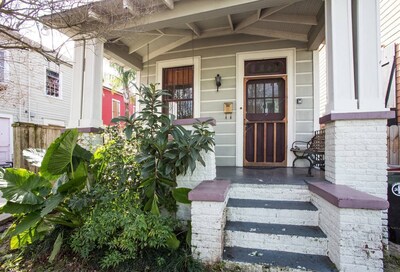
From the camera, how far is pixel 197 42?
17.1 ft

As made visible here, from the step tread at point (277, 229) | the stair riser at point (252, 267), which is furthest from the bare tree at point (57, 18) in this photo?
the stair riser at point (252, 267)

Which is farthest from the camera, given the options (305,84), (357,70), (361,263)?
(305,84)

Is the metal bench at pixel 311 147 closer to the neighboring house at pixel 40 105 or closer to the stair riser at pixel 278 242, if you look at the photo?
the stair riser at pixel 278 242

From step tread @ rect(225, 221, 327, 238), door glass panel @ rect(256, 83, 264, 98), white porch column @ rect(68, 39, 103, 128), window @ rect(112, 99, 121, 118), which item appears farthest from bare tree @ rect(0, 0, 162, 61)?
window @ rect(112, 99, 121, 118)

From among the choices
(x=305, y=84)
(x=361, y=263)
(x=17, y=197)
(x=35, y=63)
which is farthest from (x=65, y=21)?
(x=305, y=84)

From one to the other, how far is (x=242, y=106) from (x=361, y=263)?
3.44m

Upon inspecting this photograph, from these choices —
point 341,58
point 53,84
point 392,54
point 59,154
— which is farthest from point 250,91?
point 53,84

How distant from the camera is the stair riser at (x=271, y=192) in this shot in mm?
2820

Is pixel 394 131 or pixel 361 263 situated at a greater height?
pixel 394 131

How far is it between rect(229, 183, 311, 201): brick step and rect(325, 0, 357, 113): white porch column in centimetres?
109

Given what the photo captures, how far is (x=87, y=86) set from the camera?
3.97 m

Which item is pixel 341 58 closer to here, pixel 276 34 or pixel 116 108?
pixel 276 34

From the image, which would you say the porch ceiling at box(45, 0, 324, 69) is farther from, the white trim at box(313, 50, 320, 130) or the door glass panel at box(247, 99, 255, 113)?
the door glass panel at box(247, 99, 255, 113)

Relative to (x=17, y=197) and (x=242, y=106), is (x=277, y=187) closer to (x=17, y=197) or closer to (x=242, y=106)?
(x=242, y=106)
